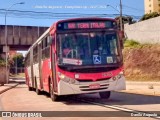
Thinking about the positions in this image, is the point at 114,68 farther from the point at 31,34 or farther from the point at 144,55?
the point at 31,34

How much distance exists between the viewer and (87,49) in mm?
16500

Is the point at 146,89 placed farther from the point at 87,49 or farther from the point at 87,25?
the point at 87,49

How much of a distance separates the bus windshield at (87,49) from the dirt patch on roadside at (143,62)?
32.7 metres

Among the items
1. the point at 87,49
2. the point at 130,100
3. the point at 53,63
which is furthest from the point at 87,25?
the point at 130,100

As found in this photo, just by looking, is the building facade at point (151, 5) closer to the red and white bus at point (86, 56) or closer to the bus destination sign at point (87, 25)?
the bus destination sign at point (87, 25)

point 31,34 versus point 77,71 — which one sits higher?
point 31,34

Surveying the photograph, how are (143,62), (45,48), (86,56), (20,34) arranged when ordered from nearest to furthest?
(86,56) → (45,48) → (143,62) → (20,34)

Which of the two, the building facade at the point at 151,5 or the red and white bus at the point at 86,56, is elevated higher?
the building facade at the point at 151,5

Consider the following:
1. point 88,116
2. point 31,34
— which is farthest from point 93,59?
point 31,34

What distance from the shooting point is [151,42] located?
5272 cm

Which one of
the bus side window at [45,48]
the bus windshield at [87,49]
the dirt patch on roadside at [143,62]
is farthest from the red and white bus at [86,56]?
the dirt patch on roadside at [143,62]

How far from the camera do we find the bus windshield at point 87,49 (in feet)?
53.9

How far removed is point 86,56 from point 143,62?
3715 cm

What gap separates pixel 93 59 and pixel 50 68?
2.48 m
